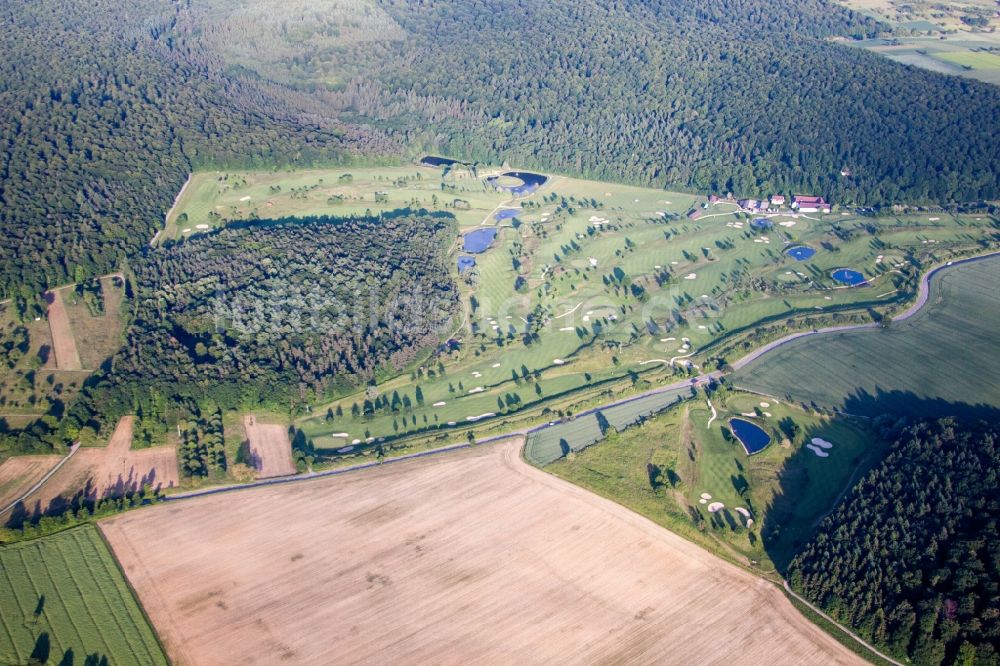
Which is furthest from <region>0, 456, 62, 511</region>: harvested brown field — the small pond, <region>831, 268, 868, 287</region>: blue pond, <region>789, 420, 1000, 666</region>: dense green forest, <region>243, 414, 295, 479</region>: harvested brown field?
<region>831, 268, 868, 287</region>: blue pond

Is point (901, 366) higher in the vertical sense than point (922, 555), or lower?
higher

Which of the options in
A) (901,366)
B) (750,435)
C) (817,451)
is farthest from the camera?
(901,366)

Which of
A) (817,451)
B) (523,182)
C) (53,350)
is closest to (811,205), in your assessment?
(523,182)

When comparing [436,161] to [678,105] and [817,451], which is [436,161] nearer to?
[678,105]

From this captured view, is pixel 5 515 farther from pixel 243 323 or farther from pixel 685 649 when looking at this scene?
pixel 685 649

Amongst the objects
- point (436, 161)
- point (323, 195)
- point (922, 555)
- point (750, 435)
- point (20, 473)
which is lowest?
point (750, 435)

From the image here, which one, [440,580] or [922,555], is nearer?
[922,555]
